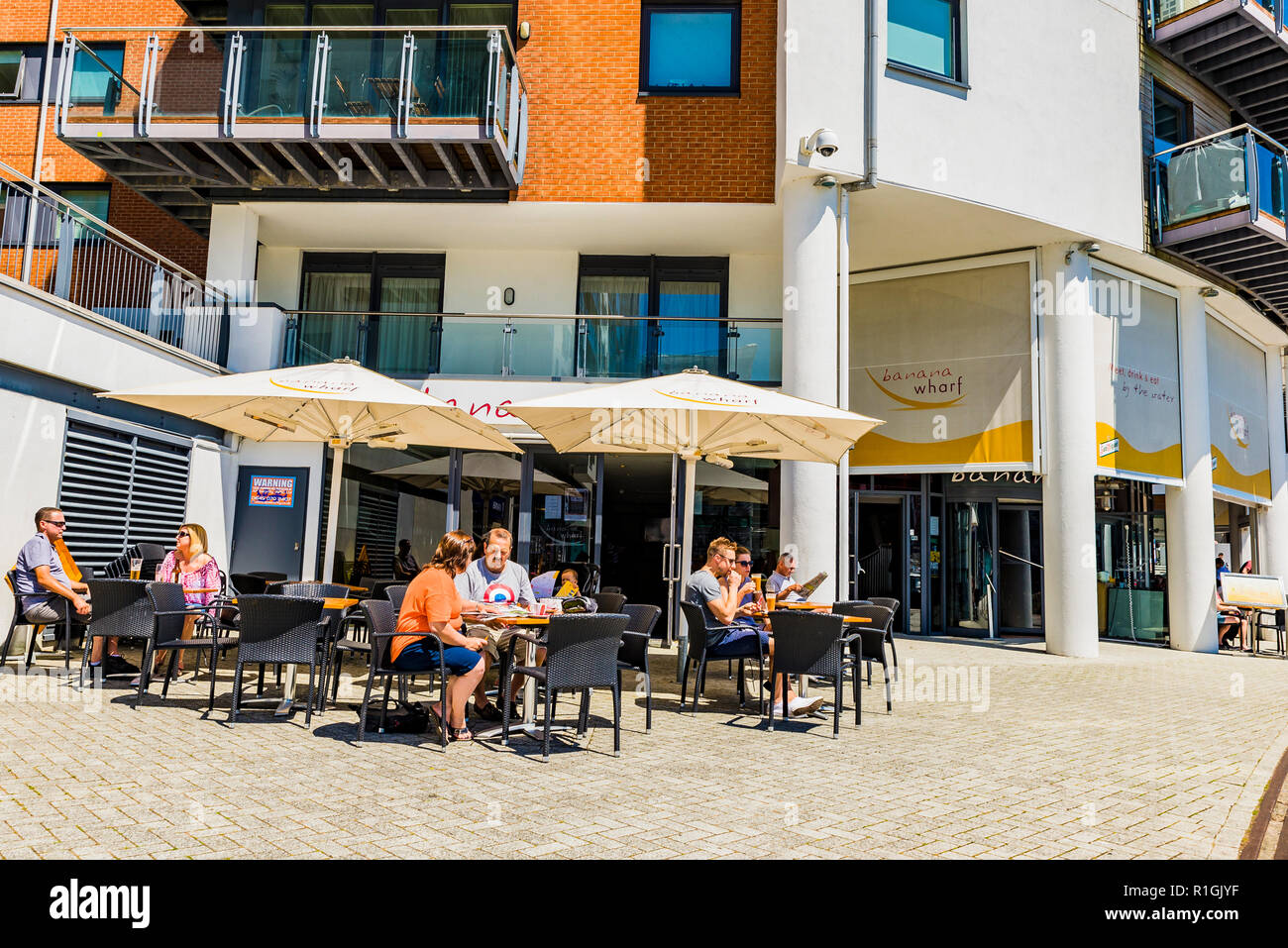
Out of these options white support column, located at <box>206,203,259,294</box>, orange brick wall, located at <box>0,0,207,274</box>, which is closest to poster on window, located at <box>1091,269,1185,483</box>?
white support column, located at <box>206,203,259,294</box>

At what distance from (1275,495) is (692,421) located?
1719 cm

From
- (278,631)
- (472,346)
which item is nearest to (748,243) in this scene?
(472,346)

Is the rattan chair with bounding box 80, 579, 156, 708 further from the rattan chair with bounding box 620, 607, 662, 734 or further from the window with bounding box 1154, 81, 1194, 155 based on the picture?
the window with bounding box 1154, 81, 1194, 155

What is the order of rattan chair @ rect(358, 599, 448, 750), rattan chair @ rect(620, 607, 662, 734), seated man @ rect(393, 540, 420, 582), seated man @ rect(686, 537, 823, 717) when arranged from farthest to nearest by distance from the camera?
seated man @ rect(393, 540, 420, 582) → seated man @ rect(686, 537, 823, 717) → rattan chair @ rect(620, 607, 662, 734) → rattan chair @ rect(358, 599, 448, 750)

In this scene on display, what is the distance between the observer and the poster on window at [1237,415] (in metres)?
16.3

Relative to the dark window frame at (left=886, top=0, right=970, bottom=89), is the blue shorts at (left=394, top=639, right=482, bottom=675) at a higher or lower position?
lower

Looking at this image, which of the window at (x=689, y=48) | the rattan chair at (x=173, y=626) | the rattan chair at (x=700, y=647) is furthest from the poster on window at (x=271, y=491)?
the rattan chair at (x=700, y=647)

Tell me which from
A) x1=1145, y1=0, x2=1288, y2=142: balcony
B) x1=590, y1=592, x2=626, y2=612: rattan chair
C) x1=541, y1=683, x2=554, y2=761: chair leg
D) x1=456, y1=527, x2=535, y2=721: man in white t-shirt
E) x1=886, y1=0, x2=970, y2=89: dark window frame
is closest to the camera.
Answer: x1=541, y1=683, x2=554, y2=761: chair leg

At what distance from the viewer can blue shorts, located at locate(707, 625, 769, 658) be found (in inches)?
279

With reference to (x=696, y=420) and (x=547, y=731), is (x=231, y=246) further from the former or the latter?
(x=547, y=731)

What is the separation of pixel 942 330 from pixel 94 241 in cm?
1179

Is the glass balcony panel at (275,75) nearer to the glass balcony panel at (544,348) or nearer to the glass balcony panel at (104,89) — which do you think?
the glass balcony panel at (104,89)

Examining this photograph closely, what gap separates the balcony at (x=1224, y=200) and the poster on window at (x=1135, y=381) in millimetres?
983

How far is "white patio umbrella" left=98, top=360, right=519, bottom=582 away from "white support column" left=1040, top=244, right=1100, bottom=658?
836 cm
